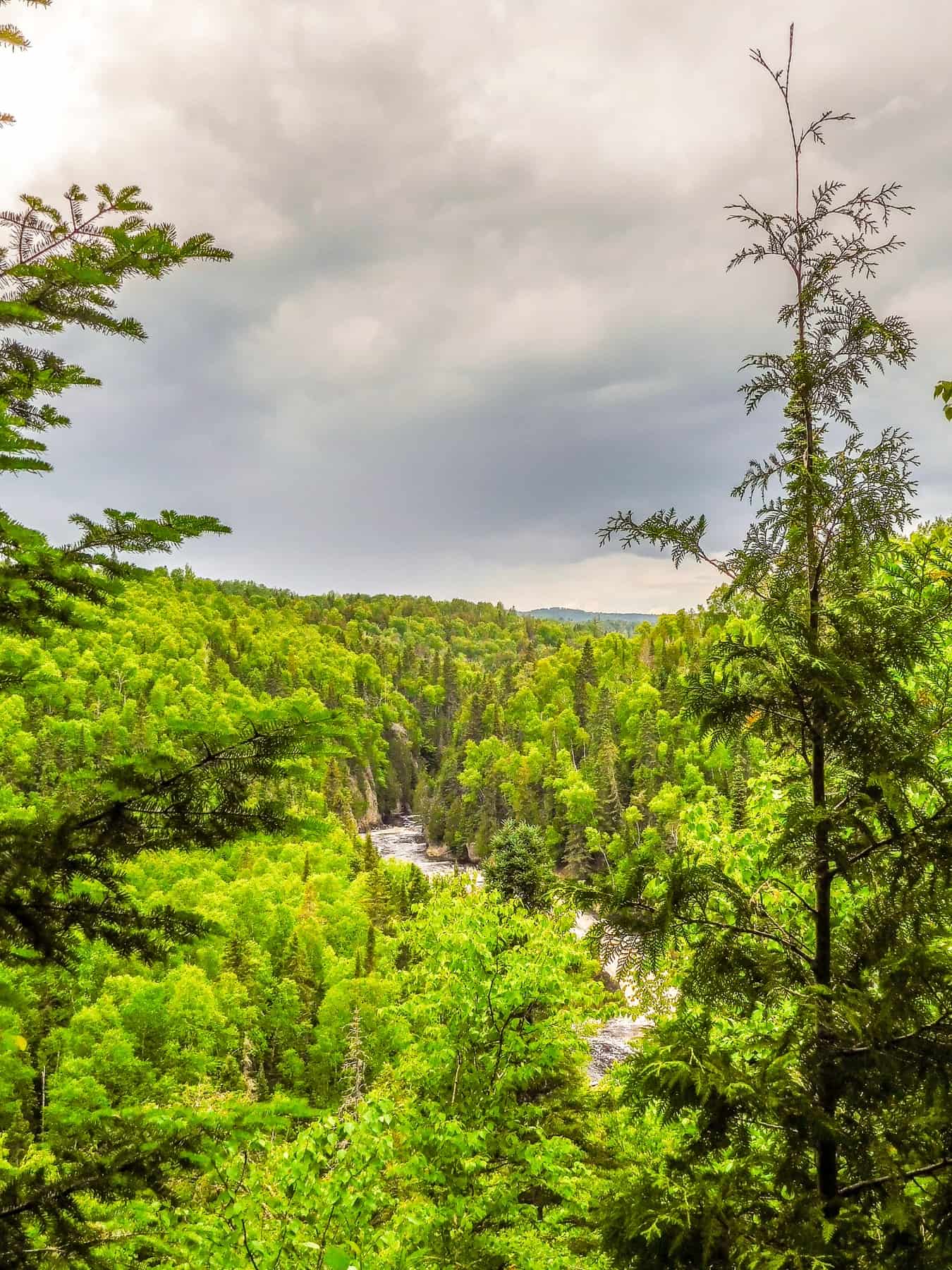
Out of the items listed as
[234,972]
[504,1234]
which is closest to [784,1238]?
[504,1234]

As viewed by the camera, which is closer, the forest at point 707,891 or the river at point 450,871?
the forest at point 707,891

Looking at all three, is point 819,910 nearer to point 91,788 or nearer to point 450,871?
point 91,788

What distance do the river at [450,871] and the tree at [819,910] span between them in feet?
27.5

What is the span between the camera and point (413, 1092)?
11.6 meters

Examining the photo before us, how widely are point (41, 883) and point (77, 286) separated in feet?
10.8

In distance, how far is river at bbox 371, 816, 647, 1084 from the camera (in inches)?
1063

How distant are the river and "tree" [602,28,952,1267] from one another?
8.37 metres

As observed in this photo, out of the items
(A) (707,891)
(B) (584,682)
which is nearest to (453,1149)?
(A) (707,891)

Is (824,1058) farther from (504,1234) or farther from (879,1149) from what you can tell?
(504,1234)

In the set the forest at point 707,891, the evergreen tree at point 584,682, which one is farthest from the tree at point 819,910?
the evergreen tree at point 584,682

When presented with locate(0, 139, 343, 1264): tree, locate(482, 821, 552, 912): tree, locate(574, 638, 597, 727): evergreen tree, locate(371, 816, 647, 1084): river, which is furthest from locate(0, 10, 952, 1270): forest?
locate(574, 638, 597, 727): evergreen tree

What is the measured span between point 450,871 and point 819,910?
189 feet

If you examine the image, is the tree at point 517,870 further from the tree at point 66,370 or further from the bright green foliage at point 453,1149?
the tree at point 66,370

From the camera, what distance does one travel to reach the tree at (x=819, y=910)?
368cm
